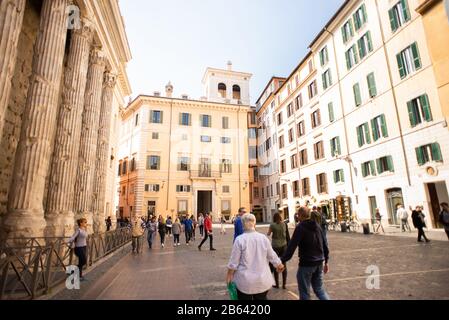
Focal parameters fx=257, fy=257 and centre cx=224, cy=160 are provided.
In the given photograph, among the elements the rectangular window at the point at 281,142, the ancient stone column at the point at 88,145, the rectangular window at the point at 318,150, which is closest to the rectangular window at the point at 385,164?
the rectangular window at the point at 318,150

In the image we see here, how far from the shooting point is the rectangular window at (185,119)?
3422cm

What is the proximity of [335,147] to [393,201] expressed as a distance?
280 inches

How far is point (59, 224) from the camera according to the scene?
8.68m

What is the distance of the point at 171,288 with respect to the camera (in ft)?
18.0

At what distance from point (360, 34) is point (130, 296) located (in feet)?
76.1

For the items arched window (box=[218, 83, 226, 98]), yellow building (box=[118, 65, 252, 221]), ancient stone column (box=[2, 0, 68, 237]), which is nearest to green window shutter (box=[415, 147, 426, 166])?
ancient stone column (box=[2, 0, 68, 237])

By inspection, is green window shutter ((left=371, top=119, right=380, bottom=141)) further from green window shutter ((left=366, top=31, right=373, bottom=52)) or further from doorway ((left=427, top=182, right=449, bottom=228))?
green window shutter ((left=366, top=31, right=373, bottom=52))

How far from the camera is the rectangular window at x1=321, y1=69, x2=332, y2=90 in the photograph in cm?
2398

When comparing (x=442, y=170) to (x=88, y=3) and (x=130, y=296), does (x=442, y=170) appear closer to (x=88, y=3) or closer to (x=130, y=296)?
(x=130, y=296)

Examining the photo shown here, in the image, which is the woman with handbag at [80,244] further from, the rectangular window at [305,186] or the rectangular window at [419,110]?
the rectangular window at [305,186]

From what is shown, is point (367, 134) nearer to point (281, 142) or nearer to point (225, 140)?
point (281, 142)

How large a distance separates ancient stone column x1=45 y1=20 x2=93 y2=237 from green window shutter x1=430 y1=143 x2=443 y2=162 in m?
17.9
